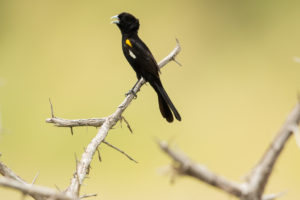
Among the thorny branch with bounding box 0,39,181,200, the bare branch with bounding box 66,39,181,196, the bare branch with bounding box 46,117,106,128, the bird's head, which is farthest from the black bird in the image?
the bare branch with bounding box 46,117,106,128

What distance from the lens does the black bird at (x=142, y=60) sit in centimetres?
425

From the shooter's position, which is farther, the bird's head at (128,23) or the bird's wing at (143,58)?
the bird's head at (128,23)

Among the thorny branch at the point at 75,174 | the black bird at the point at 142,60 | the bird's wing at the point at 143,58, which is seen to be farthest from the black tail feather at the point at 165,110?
the thorny branch at the point at 75,174

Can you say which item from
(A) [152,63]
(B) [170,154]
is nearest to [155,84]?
(A) [152,63]

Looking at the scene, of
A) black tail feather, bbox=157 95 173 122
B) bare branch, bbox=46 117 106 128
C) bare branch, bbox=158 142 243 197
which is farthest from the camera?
black tail feather, bbox=157 95 173 122

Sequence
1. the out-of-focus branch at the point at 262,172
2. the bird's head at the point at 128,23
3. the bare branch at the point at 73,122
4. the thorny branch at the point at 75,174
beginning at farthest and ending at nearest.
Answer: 1. the bird's head at the point at 128,23
2. the bare branch at the point at 73,122
3. the thorny branch at the point at 75,174
4. the out-of-focus branch at the point at 262,172

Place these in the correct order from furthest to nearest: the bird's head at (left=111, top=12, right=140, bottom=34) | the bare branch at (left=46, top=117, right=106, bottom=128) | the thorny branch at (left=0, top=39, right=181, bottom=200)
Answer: the bird's head at (left=111, top=12, right=140, bottom=34) < the bare branch at (left=46, top=117, right=106, bottom=128) < the thorny branch at (left=0, top=39, right=181, bottom=200)

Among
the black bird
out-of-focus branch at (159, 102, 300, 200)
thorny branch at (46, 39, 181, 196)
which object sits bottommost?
the black bird

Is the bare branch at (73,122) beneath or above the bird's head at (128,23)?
beneath

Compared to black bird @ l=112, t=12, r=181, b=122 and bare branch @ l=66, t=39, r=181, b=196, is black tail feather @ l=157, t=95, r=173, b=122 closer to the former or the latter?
black bird @ l=112, t=12, r=181, b=122

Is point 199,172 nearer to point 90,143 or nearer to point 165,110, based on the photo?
point 90,143

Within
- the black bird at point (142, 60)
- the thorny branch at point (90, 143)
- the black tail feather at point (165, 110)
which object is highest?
the thorny branch at point (90, 143)

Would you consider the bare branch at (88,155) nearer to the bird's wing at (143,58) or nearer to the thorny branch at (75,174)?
the thorny branch at (75,174)

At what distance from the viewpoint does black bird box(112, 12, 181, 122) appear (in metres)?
4.25
